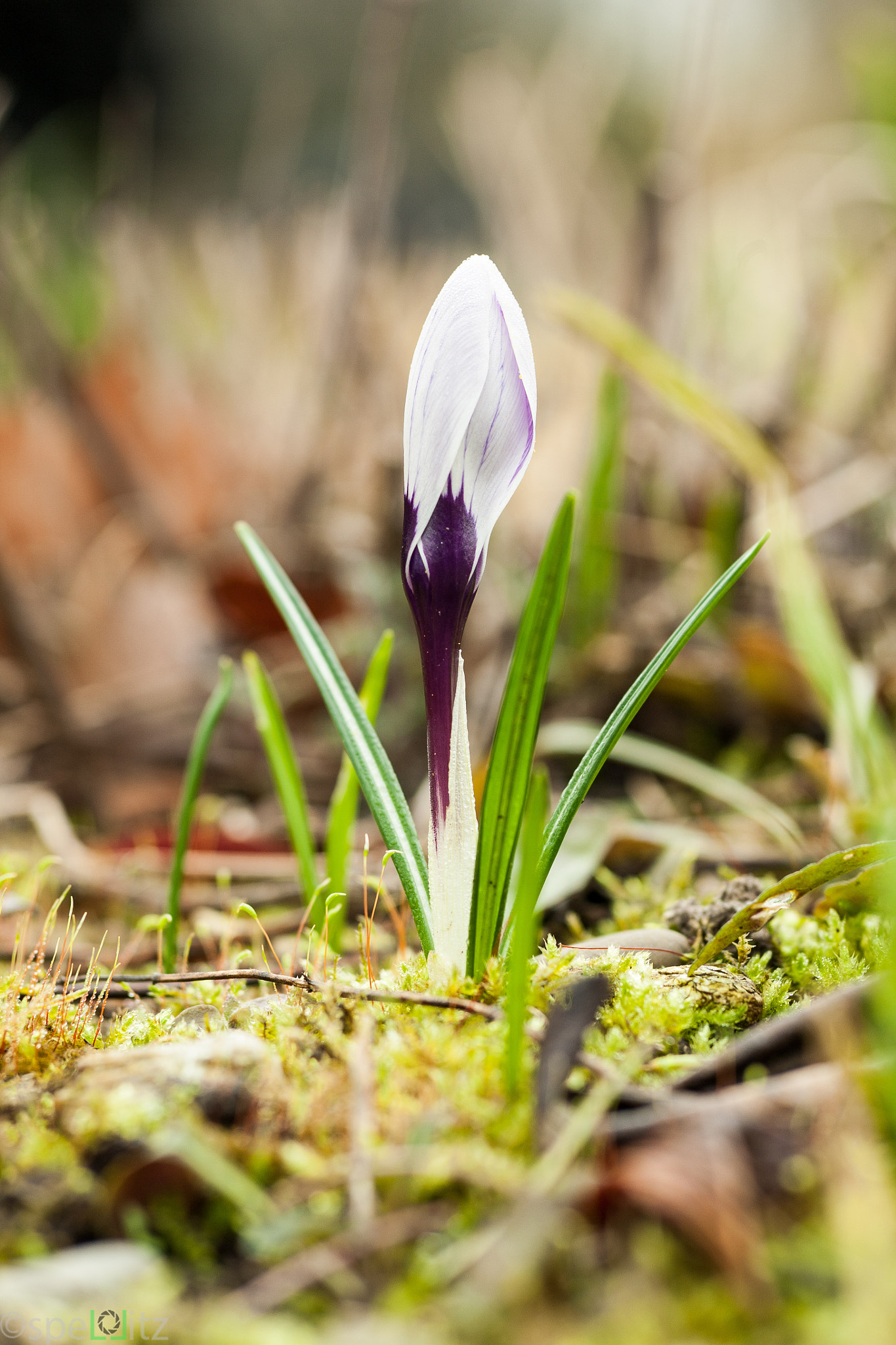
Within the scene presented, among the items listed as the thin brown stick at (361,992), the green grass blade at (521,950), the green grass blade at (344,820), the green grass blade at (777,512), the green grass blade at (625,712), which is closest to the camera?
the green grass blade at (521,950)

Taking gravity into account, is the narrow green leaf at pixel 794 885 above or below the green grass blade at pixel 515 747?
below

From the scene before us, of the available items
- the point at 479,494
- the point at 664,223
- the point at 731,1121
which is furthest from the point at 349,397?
the point at 731,1121

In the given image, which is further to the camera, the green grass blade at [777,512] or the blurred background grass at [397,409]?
the blurred background grass at [397,409]

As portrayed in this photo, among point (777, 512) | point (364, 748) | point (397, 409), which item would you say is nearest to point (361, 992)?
point (364, 748)

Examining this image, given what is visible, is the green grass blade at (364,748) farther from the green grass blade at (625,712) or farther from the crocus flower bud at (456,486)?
the green grass blade at (625,712)

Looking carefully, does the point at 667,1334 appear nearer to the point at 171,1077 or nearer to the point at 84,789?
the point at 171,1077

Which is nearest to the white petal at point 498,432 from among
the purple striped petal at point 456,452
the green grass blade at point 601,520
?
the purple striped petal at point 456,452
